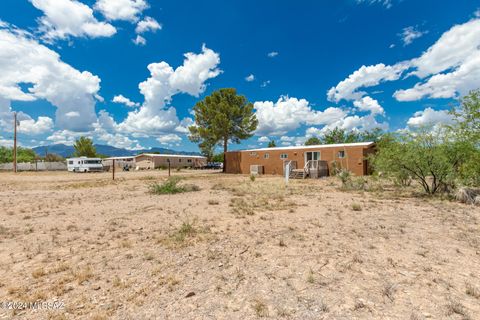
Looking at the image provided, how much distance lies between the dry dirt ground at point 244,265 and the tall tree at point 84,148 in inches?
2132

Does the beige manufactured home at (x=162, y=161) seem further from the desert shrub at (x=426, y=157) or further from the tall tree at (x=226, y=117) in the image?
the desert shrub at (x=426, y=157)

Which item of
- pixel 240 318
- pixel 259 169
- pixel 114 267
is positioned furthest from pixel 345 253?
pixel 259 169

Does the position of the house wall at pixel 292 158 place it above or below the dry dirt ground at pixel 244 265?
above

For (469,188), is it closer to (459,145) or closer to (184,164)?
(459,145)

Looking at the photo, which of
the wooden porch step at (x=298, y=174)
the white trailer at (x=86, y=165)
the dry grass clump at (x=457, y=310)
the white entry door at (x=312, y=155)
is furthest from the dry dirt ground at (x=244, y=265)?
the white trailer at (x=86, y=165)

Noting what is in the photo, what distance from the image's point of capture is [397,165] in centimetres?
1092

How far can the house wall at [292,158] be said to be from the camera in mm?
20712

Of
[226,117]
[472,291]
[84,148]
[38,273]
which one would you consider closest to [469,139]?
[472,291]

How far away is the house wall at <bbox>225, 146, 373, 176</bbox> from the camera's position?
68.0 ft

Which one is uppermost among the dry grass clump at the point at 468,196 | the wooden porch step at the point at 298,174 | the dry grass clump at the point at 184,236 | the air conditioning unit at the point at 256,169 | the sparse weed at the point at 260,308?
the air conditioning unit at the point at 256,169

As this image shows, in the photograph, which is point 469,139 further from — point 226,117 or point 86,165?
point 86,165

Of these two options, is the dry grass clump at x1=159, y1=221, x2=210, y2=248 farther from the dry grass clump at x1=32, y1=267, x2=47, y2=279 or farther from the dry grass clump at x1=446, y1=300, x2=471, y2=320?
the dry grass clump at x1=446, y1=300, x2=471, y2=320

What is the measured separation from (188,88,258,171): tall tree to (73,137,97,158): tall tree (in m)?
33.8

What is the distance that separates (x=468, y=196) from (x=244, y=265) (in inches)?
399
